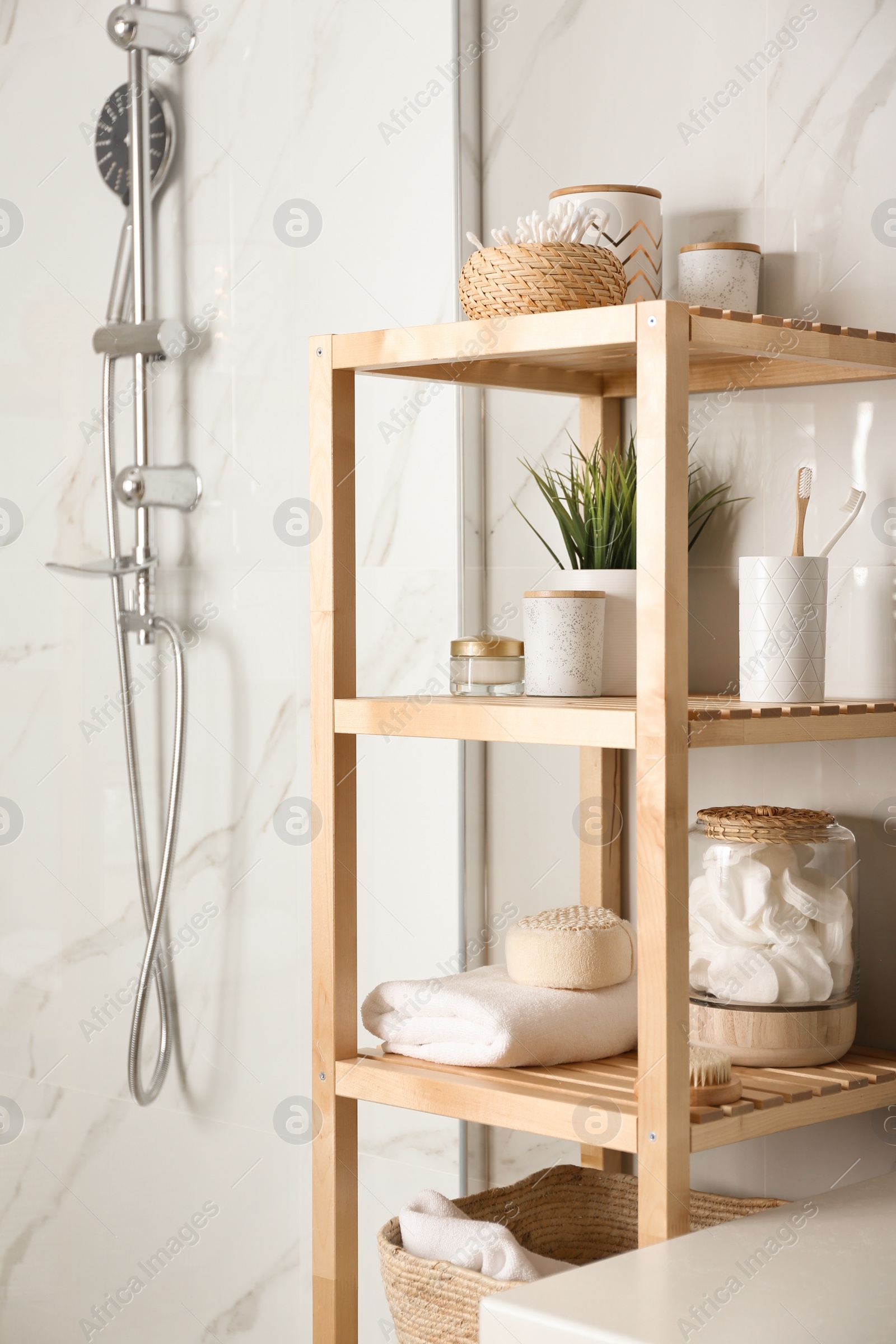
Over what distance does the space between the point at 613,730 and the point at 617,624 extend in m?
0.17

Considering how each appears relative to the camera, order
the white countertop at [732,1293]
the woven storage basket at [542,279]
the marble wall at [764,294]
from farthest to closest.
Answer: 1. the marble wall at [764,294]
2. the woven storage basket at [542,279]
3. the white countertop at [732,1293]

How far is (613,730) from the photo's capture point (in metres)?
1.03

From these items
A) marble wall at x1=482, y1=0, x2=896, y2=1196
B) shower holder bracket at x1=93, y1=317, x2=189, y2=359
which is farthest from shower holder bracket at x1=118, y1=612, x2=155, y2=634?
marble wall at x1=482, y1=0, x2=896, y2=1196

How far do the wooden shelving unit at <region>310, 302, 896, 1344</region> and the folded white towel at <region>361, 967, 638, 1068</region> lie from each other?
0.02 meters

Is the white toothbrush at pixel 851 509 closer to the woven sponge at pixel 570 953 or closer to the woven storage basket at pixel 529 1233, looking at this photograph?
the woven sponge at pixel 570 953

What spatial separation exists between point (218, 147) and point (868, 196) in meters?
0.65

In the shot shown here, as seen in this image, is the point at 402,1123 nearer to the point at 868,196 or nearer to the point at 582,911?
the point at 582,911

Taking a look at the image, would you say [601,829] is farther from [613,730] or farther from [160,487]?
[160,487]

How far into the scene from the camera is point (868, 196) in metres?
1.22

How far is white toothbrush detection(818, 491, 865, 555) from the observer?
120cm

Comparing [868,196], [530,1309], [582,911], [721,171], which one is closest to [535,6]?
[721,171]

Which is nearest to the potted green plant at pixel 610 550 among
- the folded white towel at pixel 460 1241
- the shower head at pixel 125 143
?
the folded white towel at pixel 460 1241

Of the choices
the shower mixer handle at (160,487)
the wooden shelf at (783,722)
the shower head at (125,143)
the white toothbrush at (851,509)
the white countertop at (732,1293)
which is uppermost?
the shower head at (125,143)

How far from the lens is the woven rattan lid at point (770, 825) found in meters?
1.15
